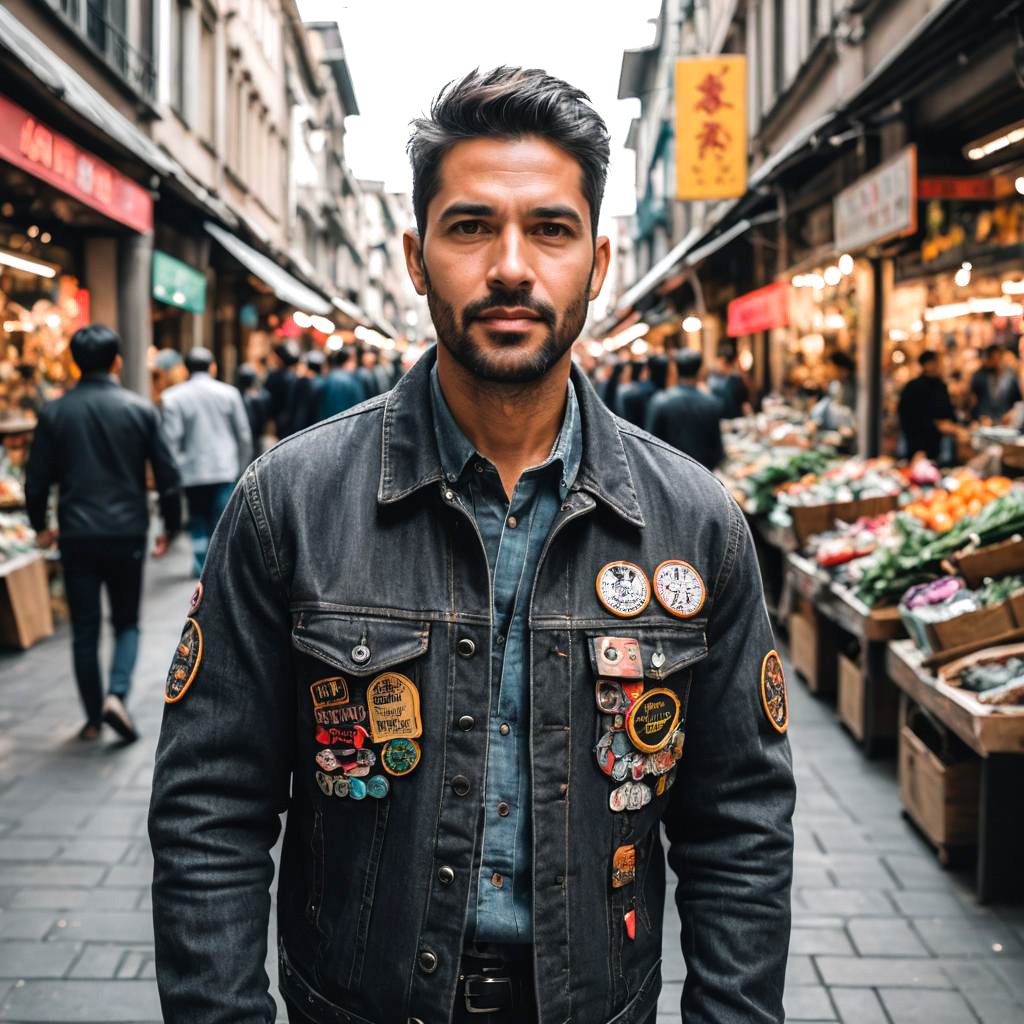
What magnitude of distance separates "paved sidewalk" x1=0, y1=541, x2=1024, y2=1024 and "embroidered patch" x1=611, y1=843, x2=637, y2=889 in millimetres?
2216

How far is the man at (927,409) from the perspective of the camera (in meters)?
11.8

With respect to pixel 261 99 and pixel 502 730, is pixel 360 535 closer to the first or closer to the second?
pixel 502 730

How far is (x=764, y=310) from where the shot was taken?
15.0 m

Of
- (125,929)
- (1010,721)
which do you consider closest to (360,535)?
(125,929)

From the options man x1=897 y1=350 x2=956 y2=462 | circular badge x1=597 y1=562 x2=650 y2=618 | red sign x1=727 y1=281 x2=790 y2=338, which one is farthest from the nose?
red sign x1=727 y1=281 x2=790 y2=338

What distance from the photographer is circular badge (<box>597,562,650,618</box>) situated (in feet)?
5.78

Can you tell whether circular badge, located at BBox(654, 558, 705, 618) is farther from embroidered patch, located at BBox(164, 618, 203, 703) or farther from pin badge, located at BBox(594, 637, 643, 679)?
embroidered patch, located at BBox(164, 618, 203, 703)

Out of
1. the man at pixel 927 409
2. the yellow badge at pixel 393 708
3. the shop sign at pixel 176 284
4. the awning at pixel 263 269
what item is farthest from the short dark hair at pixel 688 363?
the yellow badge at pixel 393 708

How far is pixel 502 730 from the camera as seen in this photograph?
1730 millimetres

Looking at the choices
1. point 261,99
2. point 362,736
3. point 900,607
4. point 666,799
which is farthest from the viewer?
point 261,99

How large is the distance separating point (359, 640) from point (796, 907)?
129 inches

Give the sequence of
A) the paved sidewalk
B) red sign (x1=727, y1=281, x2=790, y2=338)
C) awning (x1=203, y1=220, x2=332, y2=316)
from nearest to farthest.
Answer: the paved sidewalk
red sign (x1=727, y1=281, x2=790, y2=338)
awning (x1=203, y1=220, x2=332, y2=316)

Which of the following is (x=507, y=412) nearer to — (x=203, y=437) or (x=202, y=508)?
(x=203, y=437)

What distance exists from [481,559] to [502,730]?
0.82 feet
